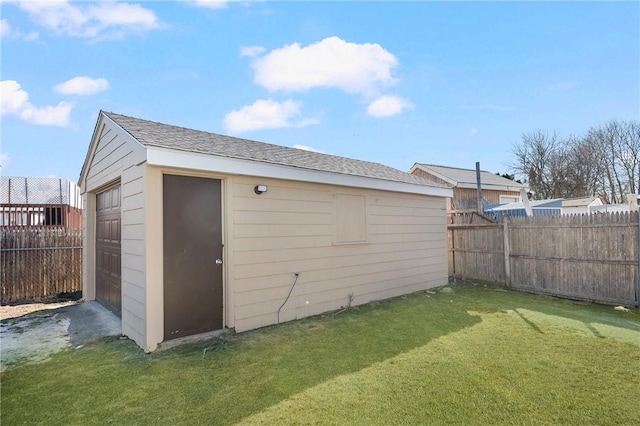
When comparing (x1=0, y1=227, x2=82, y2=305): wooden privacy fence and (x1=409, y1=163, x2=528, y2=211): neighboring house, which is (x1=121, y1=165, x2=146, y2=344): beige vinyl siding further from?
(x1=409, y1=163, x2=528, y2=211): neighboring house

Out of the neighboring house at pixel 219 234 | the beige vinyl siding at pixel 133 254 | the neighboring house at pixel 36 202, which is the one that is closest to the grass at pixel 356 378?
the beige vinyl siding at pixel 133 254

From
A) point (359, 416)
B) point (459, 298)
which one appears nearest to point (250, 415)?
point (359, 416)

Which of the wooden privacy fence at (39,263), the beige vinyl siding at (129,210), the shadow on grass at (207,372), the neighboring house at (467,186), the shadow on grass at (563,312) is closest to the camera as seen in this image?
the shadow on grass at (207,372)

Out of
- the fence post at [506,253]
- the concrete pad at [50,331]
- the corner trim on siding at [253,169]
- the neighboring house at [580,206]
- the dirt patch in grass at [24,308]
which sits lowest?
the dirt patch in grass at [24,308]

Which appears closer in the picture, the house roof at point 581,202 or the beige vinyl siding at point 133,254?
the beige vinyl siding at point 133,254

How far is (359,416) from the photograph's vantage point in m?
2.47

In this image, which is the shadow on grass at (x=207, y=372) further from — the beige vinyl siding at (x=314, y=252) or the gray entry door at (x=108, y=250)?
the gray entry door at (x=108, y=250)

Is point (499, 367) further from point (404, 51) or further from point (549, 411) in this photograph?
point (404, 51)

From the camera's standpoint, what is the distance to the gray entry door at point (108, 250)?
5.38 meters

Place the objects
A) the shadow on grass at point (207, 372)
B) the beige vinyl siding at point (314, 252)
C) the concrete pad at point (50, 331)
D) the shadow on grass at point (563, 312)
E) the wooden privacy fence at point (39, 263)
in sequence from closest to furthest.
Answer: the shadow on grass at point (207, 372)
the concrete pad at point (50, 331)
the shadow on grass at point (563, 312)
the beige vinyl siding at point (314, 252)
the wooden privacy fence at point (39, 263)

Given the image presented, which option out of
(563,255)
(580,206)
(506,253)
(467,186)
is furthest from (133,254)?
(580,206)

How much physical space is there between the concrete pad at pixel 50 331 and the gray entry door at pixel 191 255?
1.34 metres

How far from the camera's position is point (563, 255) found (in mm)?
6691

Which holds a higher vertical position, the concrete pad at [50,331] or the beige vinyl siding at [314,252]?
the beige vinyl siding at [314,252]
